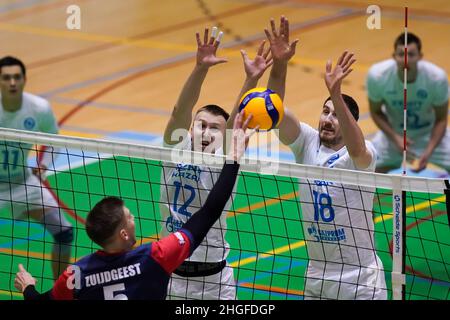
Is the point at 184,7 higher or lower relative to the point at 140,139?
higher

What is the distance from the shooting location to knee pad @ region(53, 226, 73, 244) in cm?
1043

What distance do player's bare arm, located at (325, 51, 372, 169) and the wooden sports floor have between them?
23.6 feet

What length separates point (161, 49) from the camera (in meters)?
19.4

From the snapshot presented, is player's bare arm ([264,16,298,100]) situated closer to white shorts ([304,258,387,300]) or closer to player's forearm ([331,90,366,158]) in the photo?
player's forearm ([331,90,366,158])

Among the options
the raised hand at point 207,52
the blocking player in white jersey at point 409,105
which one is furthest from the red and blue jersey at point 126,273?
the blocking player in white jersey at point 409,105

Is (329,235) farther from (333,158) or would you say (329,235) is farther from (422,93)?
(422,93)

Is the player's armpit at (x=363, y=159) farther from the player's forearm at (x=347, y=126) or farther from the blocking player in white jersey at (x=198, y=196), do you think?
the blocking player in white jersey at (x=198, y=196)

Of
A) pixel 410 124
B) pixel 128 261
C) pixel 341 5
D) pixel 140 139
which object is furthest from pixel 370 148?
pixel 341 5

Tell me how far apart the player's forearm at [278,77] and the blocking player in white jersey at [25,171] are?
2932 millimetres

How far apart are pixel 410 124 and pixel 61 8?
431 inches

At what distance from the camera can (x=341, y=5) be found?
21.6m

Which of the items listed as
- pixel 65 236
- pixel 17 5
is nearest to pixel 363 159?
pixel 65 236

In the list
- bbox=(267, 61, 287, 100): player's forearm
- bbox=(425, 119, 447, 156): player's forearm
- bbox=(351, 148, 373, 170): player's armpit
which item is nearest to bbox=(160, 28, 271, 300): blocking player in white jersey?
bbox=(267, 61, 287, 100): player's forearm

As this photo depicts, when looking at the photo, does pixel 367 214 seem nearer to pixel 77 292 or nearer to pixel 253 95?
pixel 253 95
